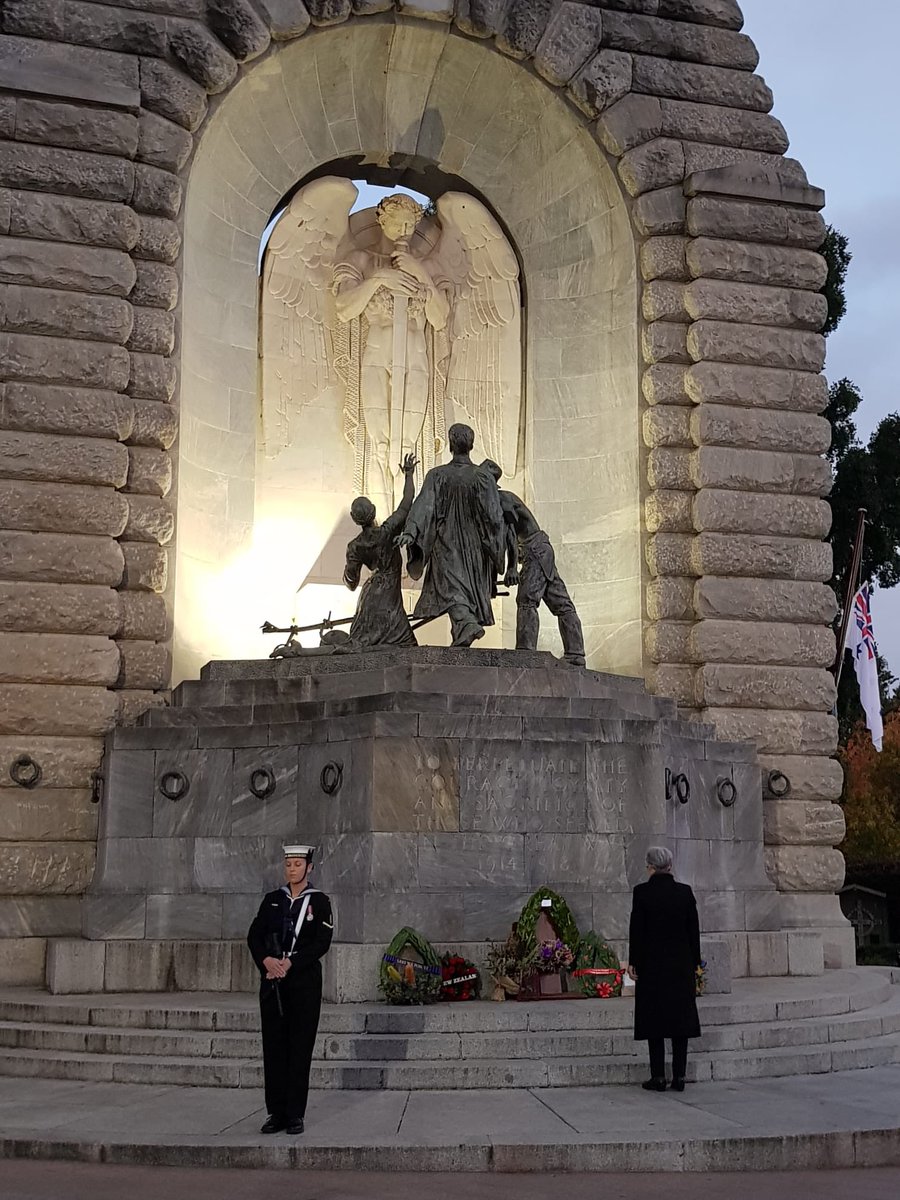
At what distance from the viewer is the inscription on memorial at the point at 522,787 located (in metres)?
14.3

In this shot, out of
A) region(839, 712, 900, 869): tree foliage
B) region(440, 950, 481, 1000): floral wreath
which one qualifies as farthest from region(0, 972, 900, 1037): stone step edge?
region(839, 712, 900, 869): tree foliage

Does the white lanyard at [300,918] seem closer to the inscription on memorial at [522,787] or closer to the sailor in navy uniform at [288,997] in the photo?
the sailor in navy uniform at [288,997]

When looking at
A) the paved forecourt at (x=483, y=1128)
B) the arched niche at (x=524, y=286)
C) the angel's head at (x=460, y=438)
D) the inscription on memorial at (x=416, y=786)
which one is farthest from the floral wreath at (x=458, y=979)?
the arched niche at (x=524, y=286)

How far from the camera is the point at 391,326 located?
2109 cm

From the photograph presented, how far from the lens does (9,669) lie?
1641cm

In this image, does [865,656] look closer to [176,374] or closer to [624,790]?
[624,790]

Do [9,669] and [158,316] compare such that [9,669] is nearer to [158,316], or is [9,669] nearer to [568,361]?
[158,316]

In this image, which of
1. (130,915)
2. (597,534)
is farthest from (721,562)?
(130,915)

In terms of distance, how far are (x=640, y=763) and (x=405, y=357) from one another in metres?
8.19

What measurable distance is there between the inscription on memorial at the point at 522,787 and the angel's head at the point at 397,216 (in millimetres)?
9163

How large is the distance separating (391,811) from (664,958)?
358cm

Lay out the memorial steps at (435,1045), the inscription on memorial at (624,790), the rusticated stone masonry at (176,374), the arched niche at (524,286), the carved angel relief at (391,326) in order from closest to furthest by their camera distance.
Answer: the memorial steps at (435,1045) < the inscription on memorial at (624,790) < the rusticated stone masonry at (176,374) < the arched niche at (524,286) < the carved angel relief at (391,326)

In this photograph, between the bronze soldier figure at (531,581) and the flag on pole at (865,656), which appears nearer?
the bronze soldier figure at (531,581)

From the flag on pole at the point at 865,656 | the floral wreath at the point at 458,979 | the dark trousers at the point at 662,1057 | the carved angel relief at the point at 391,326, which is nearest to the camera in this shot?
the dark trousers at the point at 662,1057
